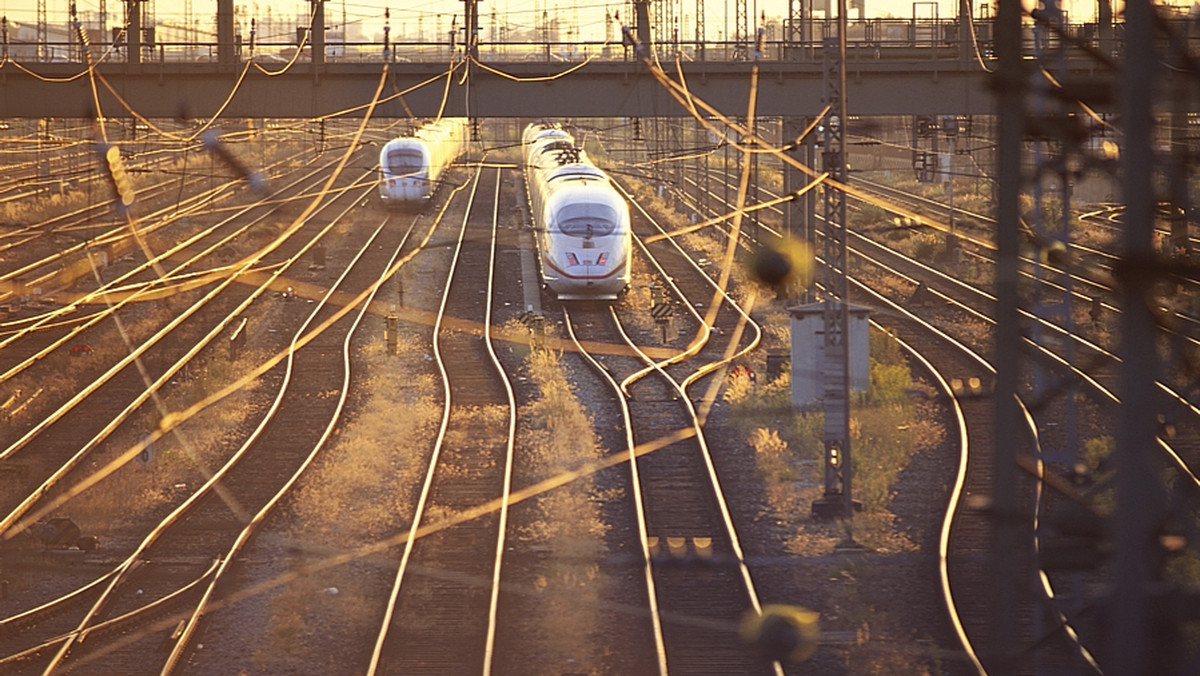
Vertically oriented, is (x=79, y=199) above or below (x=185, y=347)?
above

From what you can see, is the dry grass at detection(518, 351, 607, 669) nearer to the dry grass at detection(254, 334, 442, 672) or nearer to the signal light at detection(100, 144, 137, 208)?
the dry grass at detection(254, 334, 442, 672)

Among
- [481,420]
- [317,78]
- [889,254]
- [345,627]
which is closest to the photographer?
[345,627]

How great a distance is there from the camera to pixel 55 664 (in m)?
8.83

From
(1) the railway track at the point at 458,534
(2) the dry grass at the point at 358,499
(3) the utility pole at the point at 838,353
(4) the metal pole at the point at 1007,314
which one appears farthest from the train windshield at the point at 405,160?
(4) the metal pole at the point at 1007,314

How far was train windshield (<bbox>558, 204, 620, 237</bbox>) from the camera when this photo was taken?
76.0ft

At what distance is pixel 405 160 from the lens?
119 feet

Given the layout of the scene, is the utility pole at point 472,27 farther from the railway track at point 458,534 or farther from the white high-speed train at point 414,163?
the white high-speed train at point 414,163

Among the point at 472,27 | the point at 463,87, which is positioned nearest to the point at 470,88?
the point at 463,87

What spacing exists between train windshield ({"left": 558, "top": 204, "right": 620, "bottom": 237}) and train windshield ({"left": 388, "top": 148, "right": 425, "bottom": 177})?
13.4 m

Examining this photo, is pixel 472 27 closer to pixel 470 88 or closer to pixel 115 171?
pixel 470 88

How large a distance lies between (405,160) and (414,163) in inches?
9.9

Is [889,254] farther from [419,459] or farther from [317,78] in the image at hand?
[419,459]

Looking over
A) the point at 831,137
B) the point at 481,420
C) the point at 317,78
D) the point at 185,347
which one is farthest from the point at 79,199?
the point at 831,137

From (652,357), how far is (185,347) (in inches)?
273
